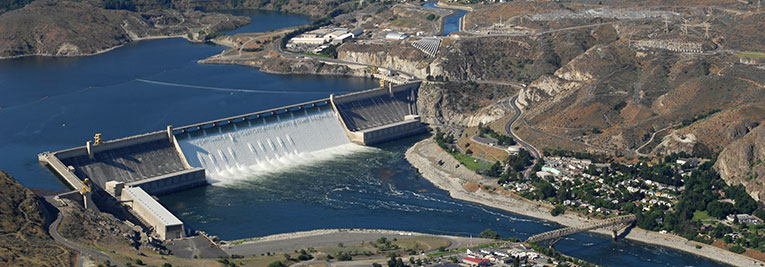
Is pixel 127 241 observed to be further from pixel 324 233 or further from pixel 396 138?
pixel 396 138

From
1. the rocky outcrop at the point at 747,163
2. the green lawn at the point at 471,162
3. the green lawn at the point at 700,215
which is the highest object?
the green lawn at the point at 471,162

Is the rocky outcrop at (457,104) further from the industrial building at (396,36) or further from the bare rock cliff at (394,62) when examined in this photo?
the industrial building at (396,36)

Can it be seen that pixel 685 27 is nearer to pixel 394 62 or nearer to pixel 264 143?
pixel 394 62

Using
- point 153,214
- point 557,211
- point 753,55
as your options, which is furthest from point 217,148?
point 753,55

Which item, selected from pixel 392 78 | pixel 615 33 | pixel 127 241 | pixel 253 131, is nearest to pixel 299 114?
pixel 253 131

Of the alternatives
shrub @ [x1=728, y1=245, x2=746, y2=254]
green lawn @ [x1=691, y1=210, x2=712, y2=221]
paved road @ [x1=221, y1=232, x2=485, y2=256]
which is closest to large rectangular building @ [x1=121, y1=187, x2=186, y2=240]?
paved road @ [x1=221, y1=232, x2=485, y2=256]

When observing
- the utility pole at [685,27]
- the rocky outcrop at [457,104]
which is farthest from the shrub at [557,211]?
the utility pole at [685,27]
